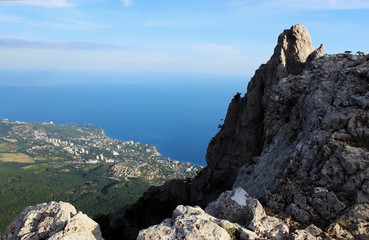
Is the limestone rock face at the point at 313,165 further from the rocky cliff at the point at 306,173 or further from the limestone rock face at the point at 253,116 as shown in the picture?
the limestone rock face at the point at 253,116

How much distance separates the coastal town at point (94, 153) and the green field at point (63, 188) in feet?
26.3

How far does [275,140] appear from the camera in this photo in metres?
13.0

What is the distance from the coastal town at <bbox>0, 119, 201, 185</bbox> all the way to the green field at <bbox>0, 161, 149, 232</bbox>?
8.00 meters

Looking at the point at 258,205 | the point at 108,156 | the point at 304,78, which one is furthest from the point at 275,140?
the point at 108,156

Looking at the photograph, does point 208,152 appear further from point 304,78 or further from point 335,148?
point 335,148

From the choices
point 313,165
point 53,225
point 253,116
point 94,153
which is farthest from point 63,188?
point 313,165

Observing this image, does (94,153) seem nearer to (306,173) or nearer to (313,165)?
(306,173)

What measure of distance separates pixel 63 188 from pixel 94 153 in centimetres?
6802

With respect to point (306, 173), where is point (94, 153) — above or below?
below

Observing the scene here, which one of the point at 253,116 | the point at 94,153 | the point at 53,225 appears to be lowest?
the point at 94,153

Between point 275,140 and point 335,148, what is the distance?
4.27 m

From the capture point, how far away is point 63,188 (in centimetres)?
9988

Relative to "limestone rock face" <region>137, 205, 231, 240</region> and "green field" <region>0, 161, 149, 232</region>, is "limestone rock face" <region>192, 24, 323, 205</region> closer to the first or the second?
"limestone rock face" <region>137, 205, 231, 240</region>

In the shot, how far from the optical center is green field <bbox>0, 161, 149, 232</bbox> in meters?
78.4
